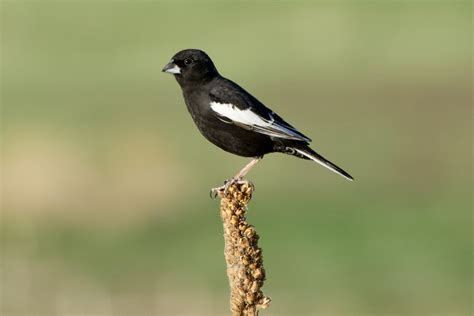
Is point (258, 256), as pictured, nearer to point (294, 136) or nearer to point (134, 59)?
point (294, 136)

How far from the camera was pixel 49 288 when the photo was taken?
53.5ft

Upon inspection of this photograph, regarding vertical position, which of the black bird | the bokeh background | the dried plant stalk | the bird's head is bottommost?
the dried plant stalk

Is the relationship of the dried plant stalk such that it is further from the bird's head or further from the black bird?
the bird's head

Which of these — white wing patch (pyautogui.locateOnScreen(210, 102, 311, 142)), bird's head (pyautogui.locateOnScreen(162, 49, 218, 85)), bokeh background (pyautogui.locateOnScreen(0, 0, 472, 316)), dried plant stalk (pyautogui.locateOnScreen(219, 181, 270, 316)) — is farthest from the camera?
bokeh background (pyautogui.locateOnScreen(0, 0, 472, 316))

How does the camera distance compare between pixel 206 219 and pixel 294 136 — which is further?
pixel 206 219

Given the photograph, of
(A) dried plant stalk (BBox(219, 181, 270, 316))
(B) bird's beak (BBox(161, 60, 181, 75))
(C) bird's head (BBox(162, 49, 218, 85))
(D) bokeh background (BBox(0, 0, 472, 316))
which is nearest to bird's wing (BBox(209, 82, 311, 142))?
(C) bird's head (BBox(162, 49, 218, 85))

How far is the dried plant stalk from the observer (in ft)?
17.6

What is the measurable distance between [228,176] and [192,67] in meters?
14.9

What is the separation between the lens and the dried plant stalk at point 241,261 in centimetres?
538

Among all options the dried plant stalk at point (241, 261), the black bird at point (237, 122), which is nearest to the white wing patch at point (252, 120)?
the black bird at point (237, 122)

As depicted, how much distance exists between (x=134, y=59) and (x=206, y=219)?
65.2 feet

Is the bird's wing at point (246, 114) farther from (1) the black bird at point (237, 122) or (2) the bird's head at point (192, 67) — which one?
(2) the bird's head at point (192, 67)

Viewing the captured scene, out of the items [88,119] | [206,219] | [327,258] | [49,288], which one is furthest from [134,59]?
[49,288]

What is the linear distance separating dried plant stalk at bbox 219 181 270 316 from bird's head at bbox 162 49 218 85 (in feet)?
6.63
